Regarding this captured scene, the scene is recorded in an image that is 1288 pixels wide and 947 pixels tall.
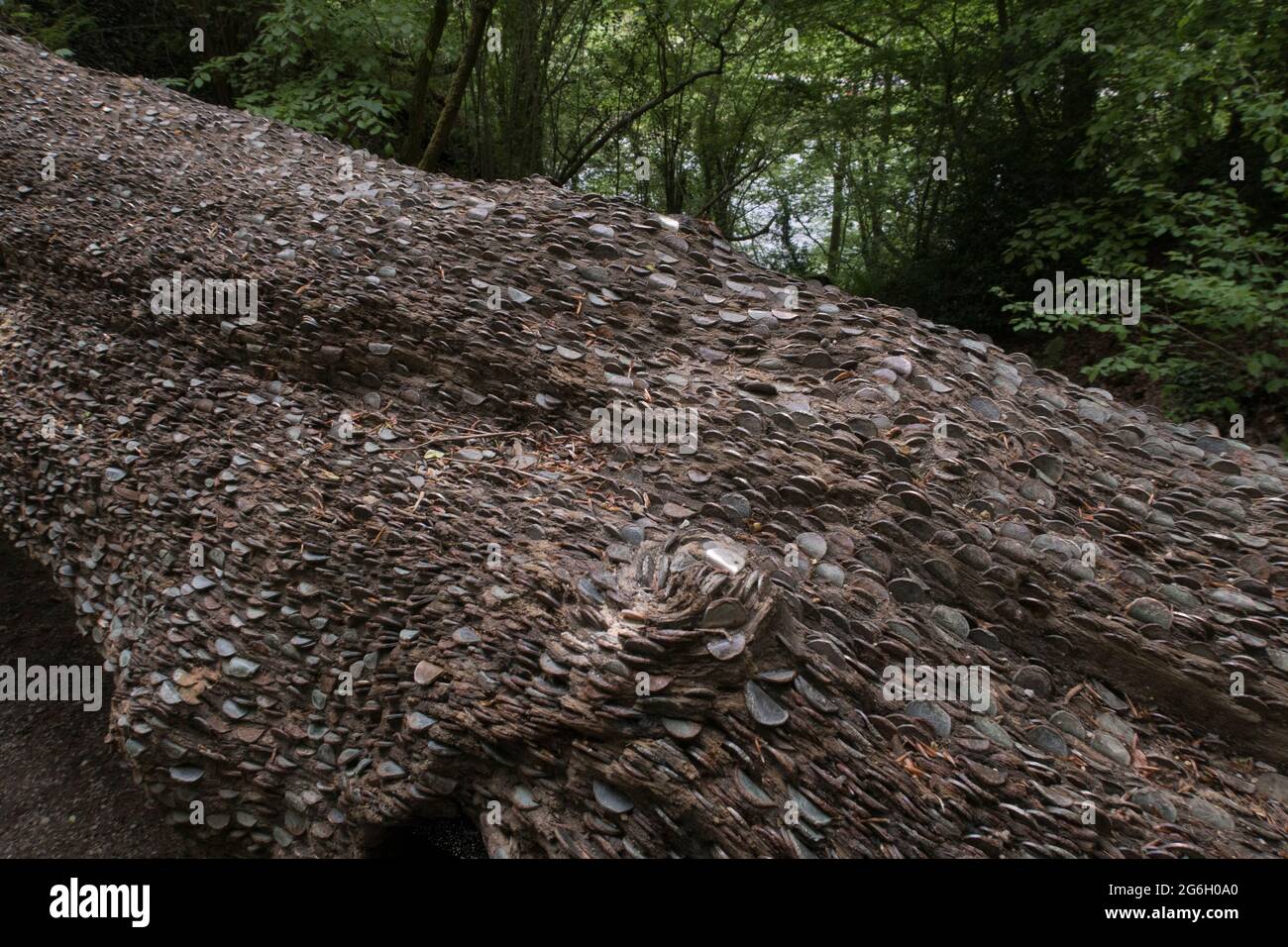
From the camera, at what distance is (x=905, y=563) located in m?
2.64

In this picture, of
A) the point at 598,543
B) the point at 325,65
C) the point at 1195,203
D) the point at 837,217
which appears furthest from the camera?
the point at 837,217

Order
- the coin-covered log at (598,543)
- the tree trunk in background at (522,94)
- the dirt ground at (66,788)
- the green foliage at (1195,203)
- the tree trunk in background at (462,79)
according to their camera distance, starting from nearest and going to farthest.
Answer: the coin-covered log at (598,543) → the dirt ground at (66,788) → the green foliage at (1195,203) → the tree trunk in background at (462,79) → the tree trunk in background at (522,94)

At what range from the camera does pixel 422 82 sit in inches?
295

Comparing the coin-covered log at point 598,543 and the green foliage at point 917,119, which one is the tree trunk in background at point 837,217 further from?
the coin-covered log at point 598,543

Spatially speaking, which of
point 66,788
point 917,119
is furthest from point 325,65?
point 66,788

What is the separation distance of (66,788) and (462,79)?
20.4 feet

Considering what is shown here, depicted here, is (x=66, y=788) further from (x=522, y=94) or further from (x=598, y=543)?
(x=522, y=94)

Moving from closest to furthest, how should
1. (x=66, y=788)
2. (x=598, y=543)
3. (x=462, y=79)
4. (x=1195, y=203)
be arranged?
(x=598, y=543) < (x=66, y=788) < (x=1195, y=203) < (x=462, y=79)

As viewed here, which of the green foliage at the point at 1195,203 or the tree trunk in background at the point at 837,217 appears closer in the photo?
the green foliage at the point at 1195,203

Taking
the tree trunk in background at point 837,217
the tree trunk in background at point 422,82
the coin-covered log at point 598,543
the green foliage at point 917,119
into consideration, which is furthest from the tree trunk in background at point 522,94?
the coin-covered log at point 598,543

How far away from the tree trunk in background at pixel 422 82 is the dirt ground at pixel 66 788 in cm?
568

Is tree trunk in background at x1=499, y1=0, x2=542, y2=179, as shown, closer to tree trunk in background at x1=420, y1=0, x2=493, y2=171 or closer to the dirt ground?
tree trunk in background at x1=420, y1=0, x2=493, y2=171

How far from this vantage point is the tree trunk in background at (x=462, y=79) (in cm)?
646

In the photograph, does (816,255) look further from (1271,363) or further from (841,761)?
(841,761)
